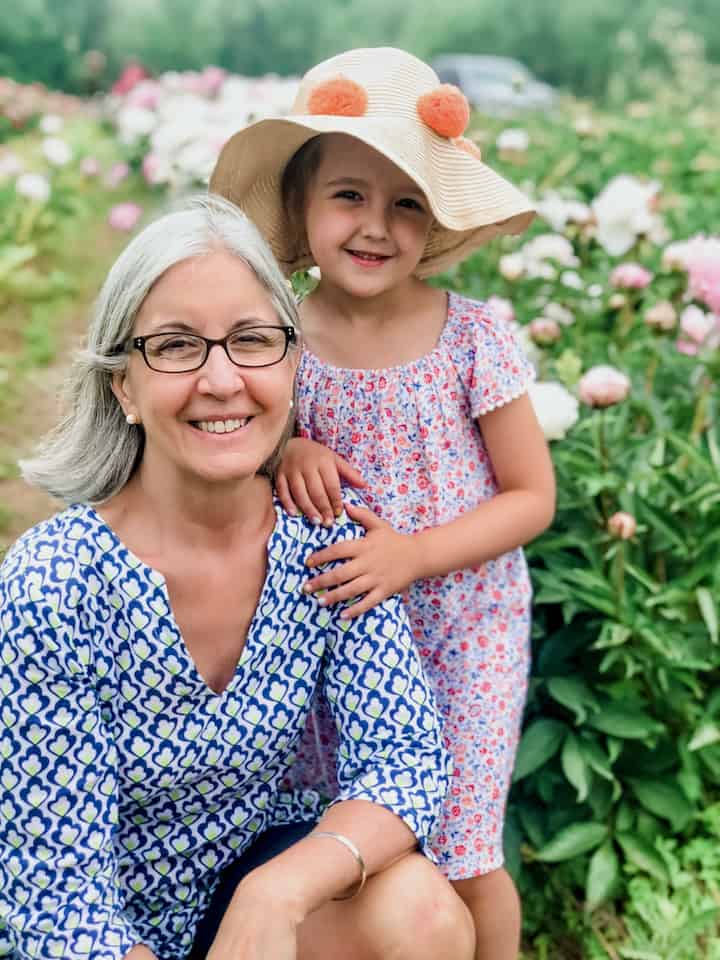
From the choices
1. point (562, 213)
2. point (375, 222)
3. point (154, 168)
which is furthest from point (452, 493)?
point (154, 168)

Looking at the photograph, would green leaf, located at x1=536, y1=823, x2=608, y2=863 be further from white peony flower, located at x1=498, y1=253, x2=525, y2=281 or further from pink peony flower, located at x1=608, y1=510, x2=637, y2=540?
white peony flower, located at x1=498, y1=253, x2=525, y2=281

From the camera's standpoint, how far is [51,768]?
147 cm

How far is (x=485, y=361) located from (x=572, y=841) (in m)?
0.97

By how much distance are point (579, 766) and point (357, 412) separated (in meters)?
0.83

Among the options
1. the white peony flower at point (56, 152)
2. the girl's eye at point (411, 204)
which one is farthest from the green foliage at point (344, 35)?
the girl's eye at point (411, 204)

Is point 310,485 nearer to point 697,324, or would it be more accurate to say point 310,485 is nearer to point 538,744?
point 538,744

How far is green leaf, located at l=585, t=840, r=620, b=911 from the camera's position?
7.32ft

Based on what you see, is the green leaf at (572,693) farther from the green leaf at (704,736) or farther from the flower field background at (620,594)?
the green leaf at (704,736)

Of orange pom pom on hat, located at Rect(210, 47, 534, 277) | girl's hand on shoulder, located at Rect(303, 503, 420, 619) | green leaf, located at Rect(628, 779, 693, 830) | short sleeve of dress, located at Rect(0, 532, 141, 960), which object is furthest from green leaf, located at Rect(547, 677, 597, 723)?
short sleeve of dress, located at Rect(0, 532, 141, 960)

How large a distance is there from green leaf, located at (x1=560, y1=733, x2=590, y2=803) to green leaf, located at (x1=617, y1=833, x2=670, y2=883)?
12 centimetres

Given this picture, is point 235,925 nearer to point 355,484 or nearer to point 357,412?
point 355,484

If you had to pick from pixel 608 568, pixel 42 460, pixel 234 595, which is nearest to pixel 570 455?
pixel 608 568

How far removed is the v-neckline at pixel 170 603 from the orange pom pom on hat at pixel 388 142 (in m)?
0.58

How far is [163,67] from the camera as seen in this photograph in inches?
390
